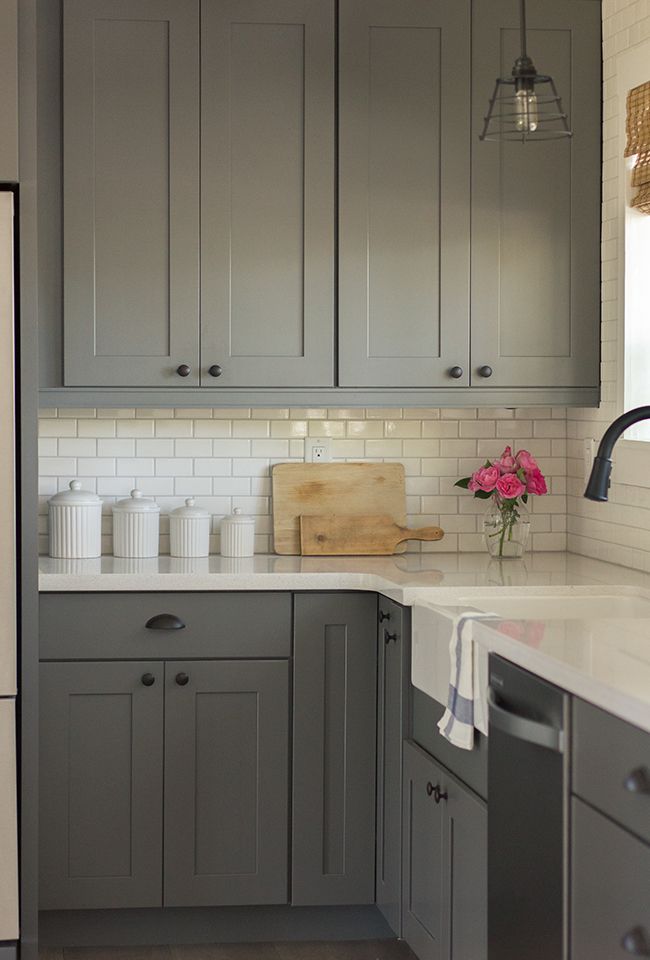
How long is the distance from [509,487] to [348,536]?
1.65ft

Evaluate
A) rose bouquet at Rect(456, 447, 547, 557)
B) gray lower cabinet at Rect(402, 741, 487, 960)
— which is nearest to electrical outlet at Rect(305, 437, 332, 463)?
rose bouquet at Rect(456, 447, 547, 557)

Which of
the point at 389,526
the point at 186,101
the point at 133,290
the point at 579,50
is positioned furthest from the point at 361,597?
the point at 579,50

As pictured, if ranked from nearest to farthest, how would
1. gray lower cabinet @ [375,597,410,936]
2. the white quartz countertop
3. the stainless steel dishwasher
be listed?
the stainless steel dishwasher < the white quartz countertop < gray lower cabinet @ [375,597,410,936]

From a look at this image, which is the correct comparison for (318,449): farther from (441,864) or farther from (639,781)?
(639,781)

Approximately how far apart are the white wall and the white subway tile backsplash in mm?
346

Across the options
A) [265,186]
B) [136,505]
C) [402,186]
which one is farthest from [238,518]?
[402,186]

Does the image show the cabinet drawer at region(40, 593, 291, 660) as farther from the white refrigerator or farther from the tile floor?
the tile floor

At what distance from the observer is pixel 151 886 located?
3.36 metres

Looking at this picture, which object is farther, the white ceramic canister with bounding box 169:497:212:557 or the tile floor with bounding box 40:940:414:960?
the white ceramic canister with bounding box 169:497:212:557

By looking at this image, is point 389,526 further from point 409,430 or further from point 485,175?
point 485,175

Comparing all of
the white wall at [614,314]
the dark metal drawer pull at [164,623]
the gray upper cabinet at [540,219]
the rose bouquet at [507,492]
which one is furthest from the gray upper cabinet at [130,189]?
the white wall at [614,314]

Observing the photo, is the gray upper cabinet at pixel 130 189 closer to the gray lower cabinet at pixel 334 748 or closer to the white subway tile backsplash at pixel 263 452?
the white subway tile backsplash at pixel 263 452

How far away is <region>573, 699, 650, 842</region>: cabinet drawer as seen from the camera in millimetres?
1810

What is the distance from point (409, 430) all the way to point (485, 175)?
2.72ft
